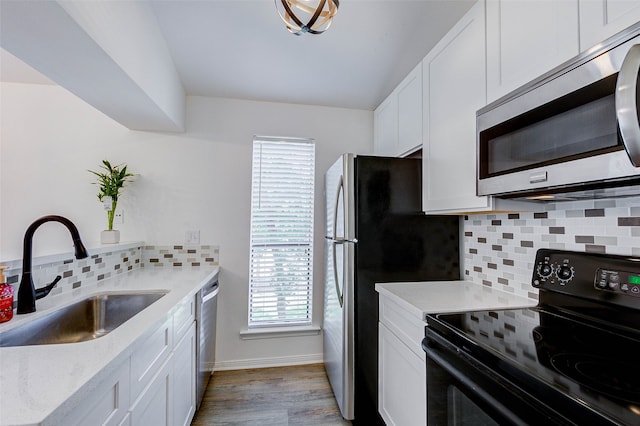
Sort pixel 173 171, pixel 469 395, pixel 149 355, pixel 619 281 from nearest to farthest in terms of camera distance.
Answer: pixel 469 395
pixel 619 281
pixel 149 355
pixel 173 171

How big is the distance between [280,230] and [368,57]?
159 cm

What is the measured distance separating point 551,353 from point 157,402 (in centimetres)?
144

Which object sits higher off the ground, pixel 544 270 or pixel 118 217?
pixel 118 217

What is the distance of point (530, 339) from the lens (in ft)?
3.03

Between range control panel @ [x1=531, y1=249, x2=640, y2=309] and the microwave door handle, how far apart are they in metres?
0.58

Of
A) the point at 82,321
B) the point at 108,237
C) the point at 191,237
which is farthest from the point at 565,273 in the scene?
the point at 108,237

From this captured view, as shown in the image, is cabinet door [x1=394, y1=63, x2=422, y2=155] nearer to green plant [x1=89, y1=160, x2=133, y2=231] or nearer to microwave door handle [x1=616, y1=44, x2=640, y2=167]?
microwave door handle [x1=616, y1=44, x2=640, y2=167]

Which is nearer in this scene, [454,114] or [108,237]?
[454,114]

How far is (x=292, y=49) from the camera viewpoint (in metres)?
2.11

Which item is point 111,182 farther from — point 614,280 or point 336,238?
point 614,280

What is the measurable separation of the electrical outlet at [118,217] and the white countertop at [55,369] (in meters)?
1.17

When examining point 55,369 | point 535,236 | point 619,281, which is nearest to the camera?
point 55,369

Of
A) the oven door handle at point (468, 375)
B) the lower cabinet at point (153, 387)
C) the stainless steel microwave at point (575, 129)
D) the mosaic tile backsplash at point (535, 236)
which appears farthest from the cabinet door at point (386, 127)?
the lower cabinet at point (153, 387)

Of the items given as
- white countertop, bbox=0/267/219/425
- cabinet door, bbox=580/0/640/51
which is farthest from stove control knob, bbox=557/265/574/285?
white countertop, bbox=0/267/219/425
